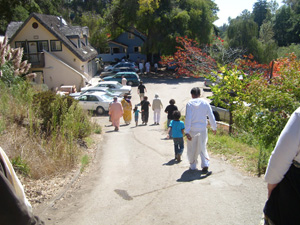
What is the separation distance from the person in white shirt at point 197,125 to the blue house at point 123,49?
45954 mm

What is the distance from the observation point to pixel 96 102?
21.4 meters

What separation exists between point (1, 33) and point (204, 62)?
38674 mm

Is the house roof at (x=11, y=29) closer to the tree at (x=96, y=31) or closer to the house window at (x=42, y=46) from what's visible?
the house window at (x=42, y=46)

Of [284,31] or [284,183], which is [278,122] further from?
[284,31]

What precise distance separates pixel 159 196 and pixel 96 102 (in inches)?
627

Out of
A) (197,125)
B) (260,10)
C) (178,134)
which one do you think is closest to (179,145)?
(178,134)

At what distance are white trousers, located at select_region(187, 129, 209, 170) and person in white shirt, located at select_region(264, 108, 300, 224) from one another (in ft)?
14.0

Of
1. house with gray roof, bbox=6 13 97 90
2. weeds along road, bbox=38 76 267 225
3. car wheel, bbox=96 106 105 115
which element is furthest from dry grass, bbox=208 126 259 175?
house with gray roof, bbox=6 13 97 90

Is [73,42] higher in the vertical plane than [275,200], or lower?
higher

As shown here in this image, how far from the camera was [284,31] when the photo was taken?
56.8m

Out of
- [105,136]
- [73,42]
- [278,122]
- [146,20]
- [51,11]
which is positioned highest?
[51,11]

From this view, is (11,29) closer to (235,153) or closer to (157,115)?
(157,115)

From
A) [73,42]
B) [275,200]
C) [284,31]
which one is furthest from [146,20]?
[275,200]

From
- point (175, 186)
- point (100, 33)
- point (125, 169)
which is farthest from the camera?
point (100, 33)
